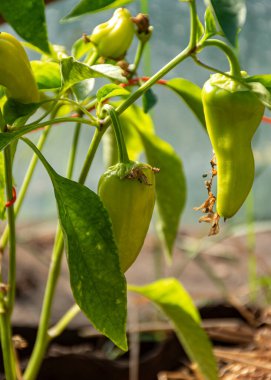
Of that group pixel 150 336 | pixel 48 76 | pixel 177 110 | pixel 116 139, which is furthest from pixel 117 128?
pixel 177 110

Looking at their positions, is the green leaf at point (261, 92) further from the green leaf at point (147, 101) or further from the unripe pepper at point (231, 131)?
the green leaf at point (147, 101)

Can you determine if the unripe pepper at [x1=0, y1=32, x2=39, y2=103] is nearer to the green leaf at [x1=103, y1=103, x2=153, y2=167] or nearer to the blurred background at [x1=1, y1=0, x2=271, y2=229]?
the green leaf at [x1=103, y1=103, x2=153, y2=167]

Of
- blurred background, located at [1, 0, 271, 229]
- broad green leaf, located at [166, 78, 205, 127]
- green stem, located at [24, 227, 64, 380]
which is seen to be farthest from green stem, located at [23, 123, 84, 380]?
blurred background, located at [1, 0, 271, 229]

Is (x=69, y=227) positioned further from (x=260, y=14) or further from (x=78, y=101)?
(x=260, y=14)

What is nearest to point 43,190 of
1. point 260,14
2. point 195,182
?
point 195,182

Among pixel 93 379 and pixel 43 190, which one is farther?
pixel 43 190

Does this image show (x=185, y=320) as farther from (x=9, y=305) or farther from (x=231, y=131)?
(x=231, y=131)
